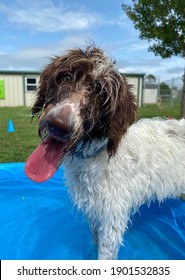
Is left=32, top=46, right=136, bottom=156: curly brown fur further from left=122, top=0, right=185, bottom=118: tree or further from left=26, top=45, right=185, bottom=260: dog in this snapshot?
left=122, top=0, right=185, bottom=118: tree

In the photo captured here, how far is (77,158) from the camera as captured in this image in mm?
2865

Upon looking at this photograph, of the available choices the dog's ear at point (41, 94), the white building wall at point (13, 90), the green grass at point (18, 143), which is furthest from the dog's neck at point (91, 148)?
the white building wall at point (13, 90)

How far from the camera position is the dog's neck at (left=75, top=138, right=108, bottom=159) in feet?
8.46

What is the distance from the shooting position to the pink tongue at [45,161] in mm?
2428

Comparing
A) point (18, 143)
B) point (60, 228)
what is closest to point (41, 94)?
point (60, 228)

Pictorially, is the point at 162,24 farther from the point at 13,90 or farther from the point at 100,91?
the point at 13,90

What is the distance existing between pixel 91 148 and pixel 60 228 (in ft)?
7.01

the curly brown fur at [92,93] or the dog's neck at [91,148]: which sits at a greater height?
the curly brown fur at [92,93]

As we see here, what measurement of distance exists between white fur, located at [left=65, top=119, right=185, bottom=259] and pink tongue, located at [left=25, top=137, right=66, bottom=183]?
1.41ft

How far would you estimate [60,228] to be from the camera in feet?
14.3

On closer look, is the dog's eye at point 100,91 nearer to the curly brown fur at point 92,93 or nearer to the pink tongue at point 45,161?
the curly brown fur at point 92,93

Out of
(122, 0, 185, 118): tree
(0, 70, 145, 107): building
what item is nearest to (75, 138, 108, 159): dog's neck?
(122, 0, 185, 118): tree
